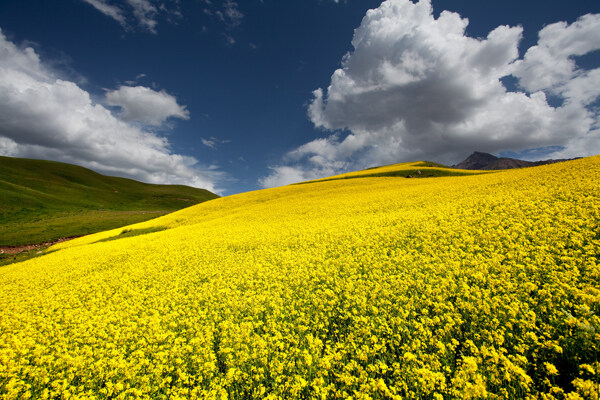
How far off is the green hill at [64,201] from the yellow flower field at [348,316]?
3358 centimetres

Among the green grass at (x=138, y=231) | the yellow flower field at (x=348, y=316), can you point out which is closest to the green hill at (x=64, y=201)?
the green grass at (x=138, y=231)

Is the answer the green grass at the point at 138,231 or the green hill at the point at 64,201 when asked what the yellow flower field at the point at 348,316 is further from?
the green hill at the point at 64,201

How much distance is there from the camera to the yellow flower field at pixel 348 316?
186 inches

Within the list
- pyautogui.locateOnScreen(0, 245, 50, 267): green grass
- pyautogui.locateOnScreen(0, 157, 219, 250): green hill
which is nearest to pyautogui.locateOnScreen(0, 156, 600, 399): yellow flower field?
pyautogui.locateOnScreen(0, 245, 50, 267): green grass

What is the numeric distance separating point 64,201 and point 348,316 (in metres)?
86.9

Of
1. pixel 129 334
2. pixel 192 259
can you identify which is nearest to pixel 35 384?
pixel 129 334

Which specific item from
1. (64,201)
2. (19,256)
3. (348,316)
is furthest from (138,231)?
(64,201)

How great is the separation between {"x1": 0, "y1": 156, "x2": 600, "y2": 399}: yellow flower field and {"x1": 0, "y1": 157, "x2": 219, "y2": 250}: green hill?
33584mm

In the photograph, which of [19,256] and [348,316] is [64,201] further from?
[348,316]

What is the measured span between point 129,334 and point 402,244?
11307 mm

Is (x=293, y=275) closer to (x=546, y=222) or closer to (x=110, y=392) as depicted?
(x=110, y=392)

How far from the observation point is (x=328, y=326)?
696cm

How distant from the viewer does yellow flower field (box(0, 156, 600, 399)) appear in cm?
471

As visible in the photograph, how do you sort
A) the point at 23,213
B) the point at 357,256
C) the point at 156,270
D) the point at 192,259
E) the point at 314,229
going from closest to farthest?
1. the point at 357,256
2. the point at 156,270
3. the point at 192,259
4. the point at 314,229
5. the point at 23,213
